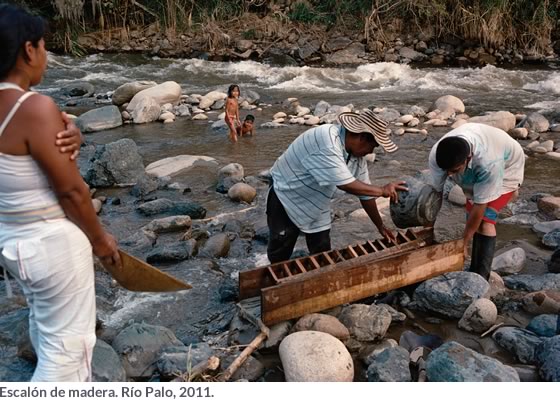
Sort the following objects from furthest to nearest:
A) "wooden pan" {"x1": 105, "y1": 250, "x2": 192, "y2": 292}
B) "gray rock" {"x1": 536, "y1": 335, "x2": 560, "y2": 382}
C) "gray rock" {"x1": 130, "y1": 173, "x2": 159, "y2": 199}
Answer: "gray rock" {"x1": 130, "y1": 173, "x2": 159, "y2": 199} → "gray rock" {"x1": 536, "y1": 335, "x2": 560, "y2": 382} → "wooden pan" {"x1": 105, "y1": 250, "x2": 192, "y2": 292}

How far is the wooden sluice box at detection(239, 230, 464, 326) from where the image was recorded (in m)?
3.50

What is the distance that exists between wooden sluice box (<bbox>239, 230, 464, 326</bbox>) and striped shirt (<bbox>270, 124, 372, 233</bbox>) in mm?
292

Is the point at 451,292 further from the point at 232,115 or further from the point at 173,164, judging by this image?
the point at 232,115

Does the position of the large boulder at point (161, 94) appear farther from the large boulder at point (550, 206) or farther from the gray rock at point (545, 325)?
the gray rock at point (545, 325)

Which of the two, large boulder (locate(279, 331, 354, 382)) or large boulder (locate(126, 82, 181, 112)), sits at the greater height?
large boulder (locate(279, 331, 354, 382))

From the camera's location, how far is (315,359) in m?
3.16

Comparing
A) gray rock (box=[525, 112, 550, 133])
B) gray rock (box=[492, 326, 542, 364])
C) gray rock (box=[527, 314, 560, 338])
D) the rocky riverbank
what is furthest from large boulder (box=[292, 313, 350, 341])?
gray rock (box=[525, 112, 550, 133])

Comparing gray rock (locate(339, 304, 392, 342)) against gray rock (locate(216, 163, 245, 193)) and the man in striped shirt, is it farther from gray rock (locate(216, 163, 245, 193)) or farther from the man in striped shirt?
gray rock (locate(216, 163, 245, 193))

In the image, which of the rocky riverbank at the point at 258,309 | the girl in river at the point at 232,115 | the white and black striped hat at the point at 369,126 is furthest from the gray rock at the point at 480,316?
the girl in river at the point at 232,115

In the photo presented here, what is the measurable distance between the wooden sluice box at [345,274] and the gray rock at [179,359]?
1.43ft

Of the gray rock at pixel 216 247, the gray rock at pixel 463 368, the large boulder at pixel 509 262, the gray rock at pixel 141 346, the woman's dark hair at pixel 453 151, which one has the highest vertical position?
the woman's dark hair at pixel 453 151

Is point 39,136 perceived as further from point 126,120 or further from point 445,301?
point 126,120

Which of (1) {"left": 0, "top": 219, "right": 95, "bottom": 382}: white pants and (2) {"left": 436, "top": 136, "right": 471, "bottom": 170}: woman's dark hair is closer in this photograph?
(1) {"left": 0, "top": 219, "right": 95, "bottom": 382}: white pants

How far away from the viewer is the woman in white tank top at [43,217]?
73.1 inches
